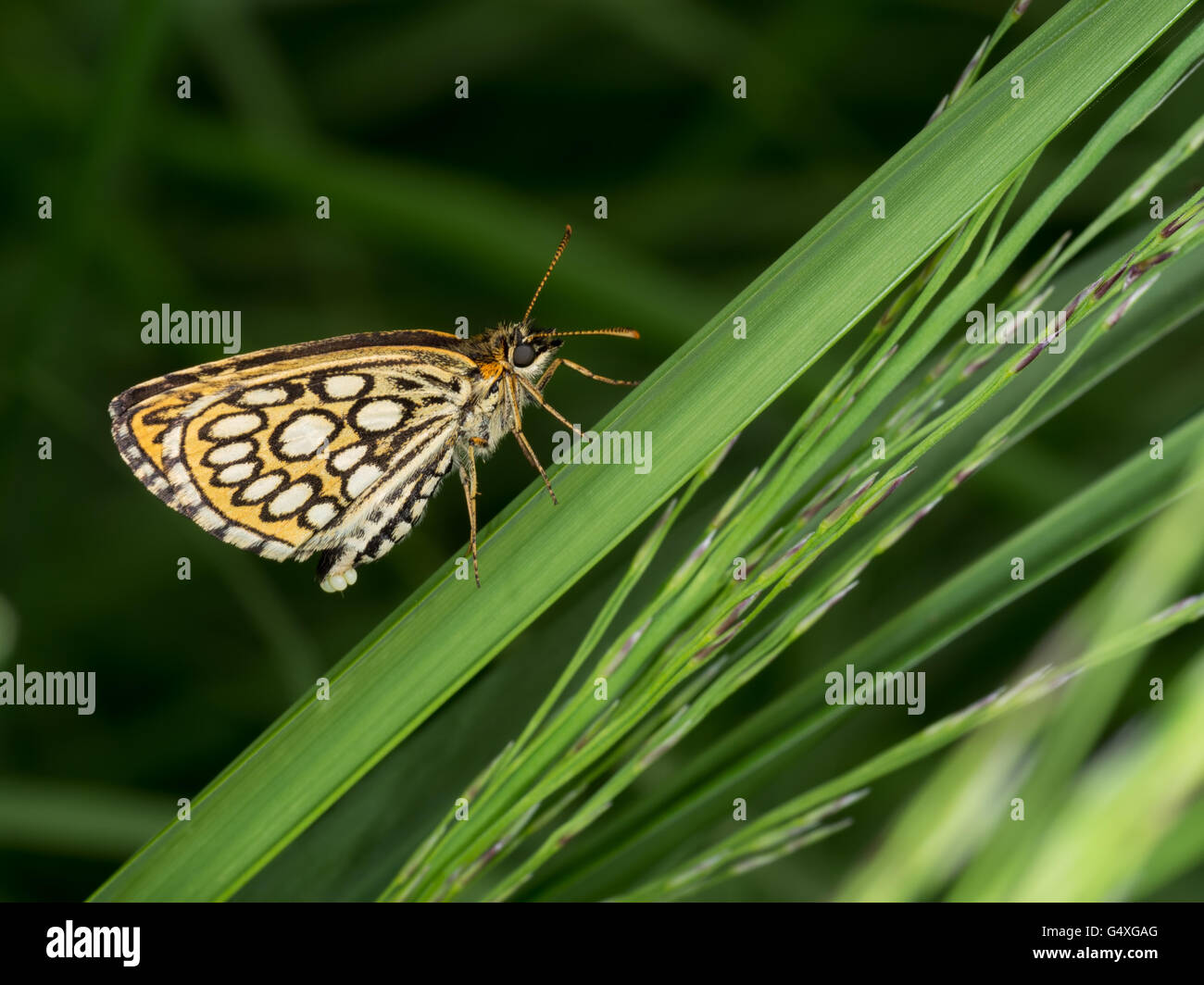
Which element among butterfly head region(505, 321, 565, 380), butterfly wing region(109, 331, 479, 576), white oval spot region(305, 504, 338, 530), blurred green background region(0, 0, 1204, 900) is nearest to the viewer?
butterfly wing region(109, 331, 479, 576)

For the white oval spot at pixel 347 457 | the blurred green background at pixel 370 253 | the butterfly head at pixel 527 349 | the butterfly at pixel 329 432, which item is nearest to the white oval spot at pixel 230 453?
the butterfly at pixel 329 432

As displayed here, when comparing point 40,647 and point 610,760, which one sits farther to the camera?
point 40,647

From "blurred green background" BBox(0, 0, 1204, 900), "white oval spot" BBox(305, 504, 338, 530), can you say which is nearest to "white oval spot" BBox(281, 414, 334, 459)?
"white oval spot" BBox(305, 504, 338, 530)

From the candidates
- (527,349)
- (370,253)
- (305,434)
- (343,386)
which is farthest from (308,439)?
(370,253)

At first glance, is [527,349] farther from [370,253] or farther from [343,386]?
[370,253]

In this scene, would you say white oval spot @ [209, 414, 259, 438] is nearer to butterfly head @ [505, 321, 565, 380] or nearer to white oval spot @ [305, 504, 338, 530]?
white oval spot @ [305, 504, 338, 530]
